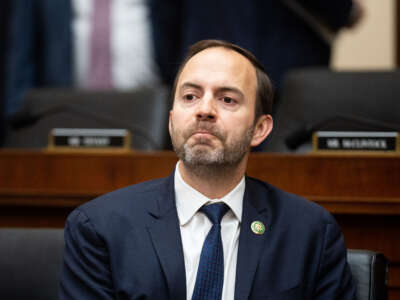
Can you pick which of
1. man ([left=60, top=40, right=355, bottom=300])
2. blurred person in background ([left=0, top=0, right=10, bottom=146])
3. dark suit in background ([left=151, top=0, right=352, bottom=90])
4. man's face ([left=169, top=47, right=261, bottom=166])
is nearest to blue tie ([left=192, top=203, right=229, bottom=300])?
man ([left=60, top=40, right=355, bottom=300])

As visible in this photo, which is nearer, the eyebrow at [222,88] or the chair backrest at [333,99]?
the eyebrow at [222,88]

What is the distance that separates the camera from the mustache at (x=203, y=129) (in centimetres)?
103

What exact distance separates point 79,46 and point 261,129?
1205 millimetres

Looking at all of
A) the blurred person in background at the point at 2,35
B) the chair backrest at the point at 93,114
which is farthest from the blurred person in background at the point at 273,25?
the blurred person in background at the point at 2,35

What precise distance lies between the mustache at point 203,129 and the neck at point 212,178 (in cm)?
6

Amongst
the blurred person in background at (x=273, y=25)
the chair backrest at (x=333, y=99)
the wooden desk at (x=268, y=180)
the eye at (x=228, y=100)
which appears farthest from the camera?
the blurred person in background at (x=273, y=25)

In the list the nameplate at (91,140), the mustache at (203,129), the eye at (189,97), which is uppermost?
the eye at (189,97)

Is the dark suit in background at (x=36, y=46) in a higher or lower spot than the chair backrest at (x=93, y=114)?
higher

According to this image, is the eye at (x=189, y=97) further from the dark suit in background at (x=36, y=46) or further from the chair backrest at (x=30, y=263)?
the dark suit in background at (x=36, y=46)

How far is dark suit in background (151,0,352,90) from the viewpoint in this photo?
2.06 metres

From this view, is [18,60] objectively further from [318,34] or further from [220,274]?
[220,274]

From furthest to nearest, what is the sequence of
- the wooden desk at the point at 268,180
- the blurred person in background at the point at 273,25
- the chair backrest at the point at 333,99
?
the blurred person in background at the point at 273,25 < the chair backrest at the point at 333,99 < the wooden desk at the point at 268,180

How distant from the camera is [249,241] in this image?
3.39 feet

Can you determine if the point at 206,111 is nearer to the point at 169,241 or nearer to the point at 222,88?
the point at 222,88
